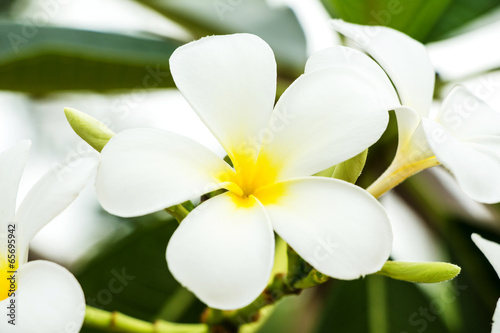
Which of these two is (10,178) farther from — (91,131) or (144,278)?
(144,278)

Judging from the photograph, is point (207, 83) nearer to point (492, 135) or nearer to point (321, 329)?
point (492, 135)

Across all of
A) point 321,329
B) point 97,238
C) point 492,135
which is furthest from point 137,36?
point 492,135

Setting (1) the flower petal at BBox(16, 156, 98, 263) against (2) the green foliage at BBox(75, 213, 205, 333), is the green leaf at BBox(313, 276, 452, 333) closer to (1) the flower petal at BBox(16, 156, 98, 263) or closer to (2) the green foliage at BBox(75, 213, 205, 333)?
(2) the green foliage at BBox(75, 213, 205, 333)

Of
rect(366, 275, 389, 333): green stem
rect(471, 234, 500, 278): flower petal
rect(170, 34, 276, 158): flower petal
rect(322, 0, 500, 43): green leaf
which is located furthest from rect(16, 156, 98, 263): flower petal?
rect(366, 275, 389, 333): green stem

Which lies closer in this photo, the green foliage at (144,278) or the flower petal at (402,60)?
the flower petal at (402,60)

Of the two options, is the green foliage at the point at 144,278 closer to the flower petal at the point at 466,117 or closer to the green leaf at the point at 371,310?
the green leaf at the point at 371,310

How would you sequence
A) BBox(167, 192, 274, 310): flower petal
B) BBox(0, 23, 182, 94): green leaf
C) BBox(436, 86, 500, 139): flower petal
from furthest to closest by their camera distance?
BBox(0, 23, 182, 94): green leaf
BBox(436, 86, 500, 139): flower petal
BBox(167, 192, 274, 310): flower petal

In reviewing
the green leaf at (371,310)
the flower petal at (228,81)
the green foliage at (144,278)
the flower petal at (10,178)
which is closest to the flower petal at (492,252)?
the flower petal at (228,81)
